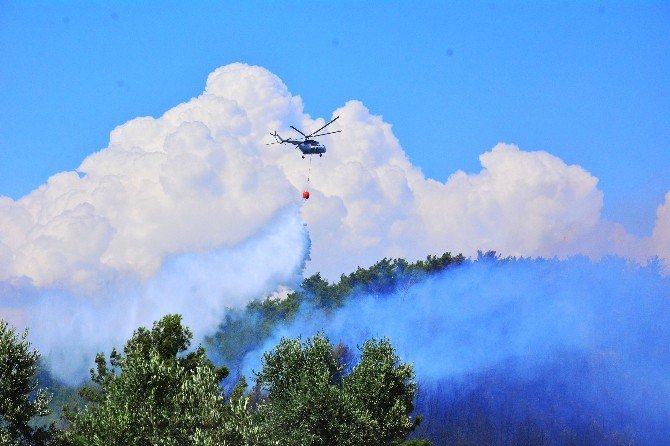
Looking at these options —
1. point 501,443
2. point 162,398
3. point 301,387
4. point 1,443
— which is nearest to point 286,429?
point 301,387

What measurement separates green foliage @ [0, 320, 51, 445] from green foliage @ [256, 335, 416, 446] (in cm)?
2296

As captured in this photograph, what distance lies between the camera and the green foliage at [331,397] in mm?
85562

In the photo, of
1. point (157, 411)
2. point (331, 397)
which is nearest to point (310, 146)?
point (331, 397)

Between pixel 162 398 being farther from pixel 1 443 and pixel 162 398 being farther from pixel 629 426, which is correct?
pixel 629 426

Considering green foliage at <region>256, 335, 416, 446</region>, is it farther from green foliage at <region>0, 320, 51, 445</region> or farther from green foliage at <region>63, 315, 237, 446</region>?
green foliage at <region>0, 320, 51, 445</region>

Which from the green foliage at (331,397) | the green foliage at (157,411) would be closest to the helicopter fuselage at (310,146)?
the green foliage at (331,397)

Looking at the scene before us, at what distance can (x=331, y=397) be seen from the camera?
86.1m

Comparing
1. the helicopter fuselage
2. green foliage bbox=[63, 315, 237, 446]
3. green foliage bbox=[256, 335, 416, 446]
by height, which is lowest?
green foliage bbox=[63, 315, 237, 446]

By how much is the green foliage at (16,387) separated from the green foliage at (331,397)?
904 inches

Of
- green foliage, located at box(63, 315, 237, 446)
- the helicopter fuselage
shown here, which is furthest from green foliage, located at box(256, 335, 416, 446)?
the helicopter fuselage

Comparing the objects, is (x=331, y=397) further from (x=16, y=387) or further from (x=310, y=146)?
(x=310, y=146)

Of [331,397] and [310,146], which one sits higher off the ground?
[310,146]

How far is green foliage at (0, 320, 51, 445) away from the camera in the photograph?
71.2 m

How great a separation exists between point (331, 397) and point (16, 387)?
31.8m
